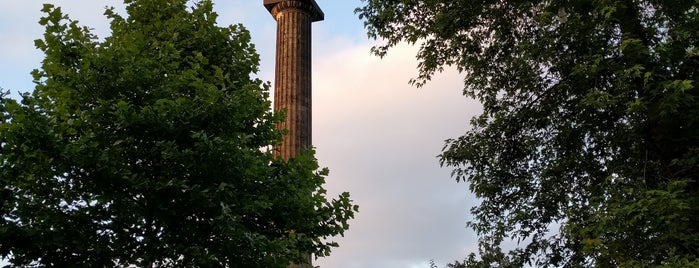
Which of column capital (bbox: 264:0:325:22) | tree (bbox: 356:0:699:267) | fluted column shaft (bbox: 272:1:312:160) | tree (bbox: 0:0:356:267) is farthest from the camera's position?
column capital (bbox: 264:0:325:22)

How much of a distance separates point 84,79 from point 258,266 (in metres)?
3.71

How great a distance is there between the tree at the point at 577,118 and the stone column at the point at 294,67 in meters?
2.53

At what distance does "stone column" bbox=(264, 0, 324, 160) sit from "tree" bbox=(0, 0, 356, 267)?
22.6 feet

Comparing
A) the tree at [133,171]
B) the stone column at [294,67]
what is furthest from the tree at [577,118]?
the tree at [133,171]

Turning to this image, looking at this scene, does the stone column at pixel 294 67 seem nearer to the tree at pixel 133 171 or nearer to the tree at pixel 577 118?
the tree at pixel 577 118

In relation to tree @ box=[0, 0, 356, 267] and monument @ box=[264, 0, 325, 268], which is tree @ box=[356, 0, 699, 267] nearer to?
monument @ box=[264, 0, 325, 268]

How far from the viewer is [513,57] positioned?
16625mm

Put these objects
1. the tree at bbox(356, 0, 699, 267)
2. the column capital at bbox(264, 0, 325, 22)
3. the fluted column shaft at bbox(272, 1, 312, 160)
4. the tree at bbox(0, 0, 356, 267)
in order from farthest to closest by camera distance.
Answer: the column capital at bbox(264, 0, 325, 22)
the fluted column shaft at bbox(272, 1, 312, 160)
the tree at bbox(356, 0, 699, 267)
the tree at bbox(0, 0, 356, 267)

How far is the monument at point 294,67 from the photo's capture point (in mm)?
18172

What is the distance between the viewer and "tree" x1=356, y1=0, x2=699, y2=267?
12.2 metres

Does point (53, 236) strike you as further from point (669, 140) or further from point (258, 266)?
point (669, 140)

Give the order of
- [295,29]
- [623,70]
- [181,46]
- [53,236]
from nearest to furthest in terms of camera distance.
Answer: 1. [53,236]
2. [181,46]
3. [623,70]
4. [295,29]

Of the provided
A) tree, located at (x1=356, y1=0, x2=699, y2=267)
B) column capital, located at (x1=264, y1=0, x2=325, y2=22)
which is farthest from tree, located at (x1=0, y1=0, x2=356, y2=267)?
column capital, located at (x1=264, y1=0, x2=325, y2=22)

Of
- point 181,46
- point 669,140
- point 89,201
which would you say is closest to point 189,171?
point 89,201
